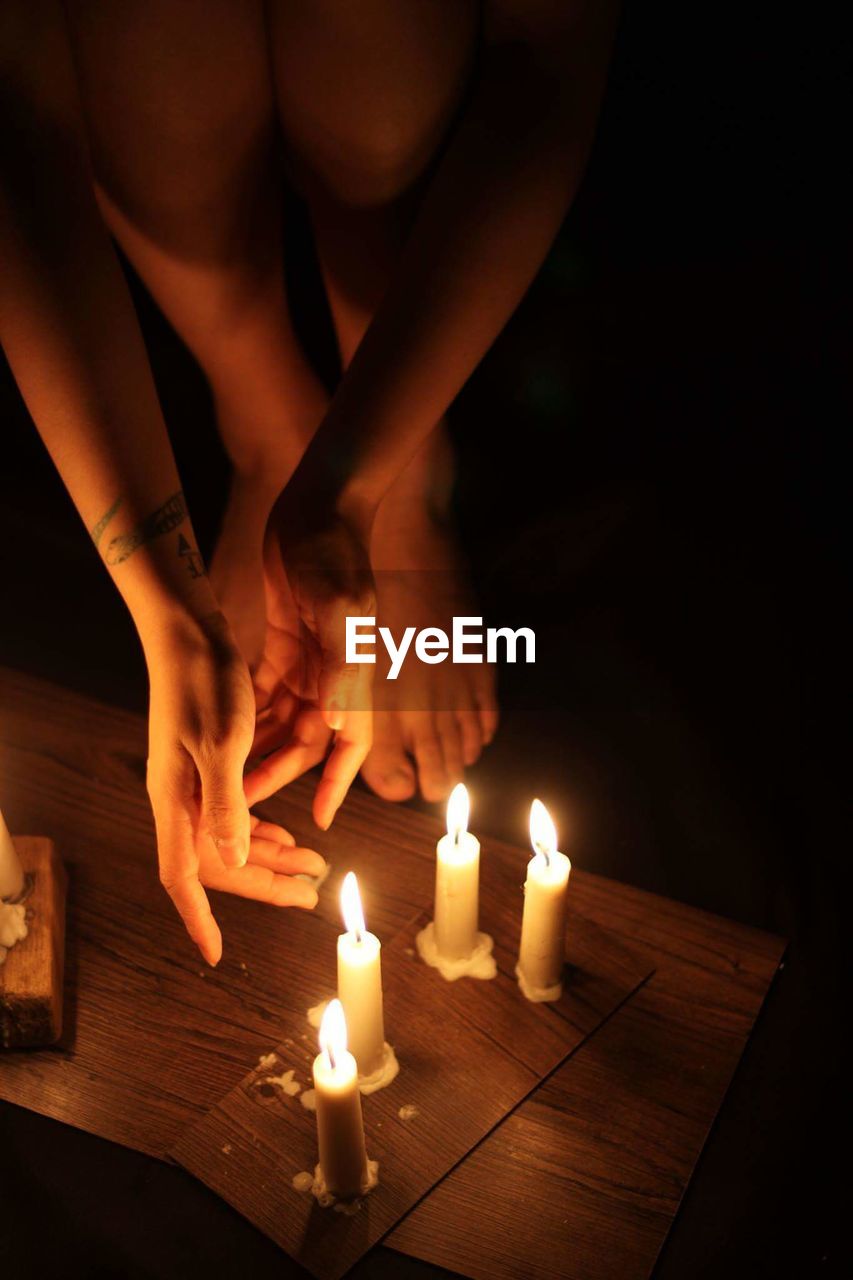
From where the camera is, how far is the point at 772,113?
1.51 meters

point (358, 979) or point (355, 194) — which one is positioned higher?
point (355, 194)

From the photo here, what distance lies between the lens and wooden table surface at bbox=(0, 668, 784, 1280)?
0.92m

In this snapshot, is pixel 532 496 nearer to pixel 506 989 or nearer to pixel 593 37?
pixel 593 37

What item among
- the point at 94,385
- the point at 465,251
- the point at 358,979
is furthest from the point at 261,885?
the point at 465,251

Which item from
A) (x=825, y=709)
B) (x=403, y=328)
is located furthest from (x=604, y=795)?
(x=403, y=328)

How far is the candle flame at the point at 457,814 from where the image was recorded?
1039 millimetres

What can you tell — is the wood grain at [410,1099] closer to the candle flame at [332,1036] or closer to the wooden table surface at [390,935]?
the wooden table surface at [390,935]

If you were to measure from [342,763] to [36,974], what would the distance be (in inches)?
13.3

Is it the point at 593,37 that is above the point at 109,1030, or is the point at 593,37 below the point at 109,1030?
above

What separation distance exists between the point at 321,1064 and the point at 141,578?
504mm

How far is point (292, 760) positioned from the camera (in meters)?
1.22

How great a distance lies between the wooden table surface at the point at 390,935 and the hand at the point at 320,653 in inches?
2.9

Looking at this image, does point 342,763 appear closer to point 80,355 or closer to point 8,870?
point 8,870

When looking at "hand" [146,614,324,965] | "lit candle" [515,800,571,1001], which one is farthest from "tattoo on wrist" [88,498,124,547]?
"lit candle" [515,800,571,1001]
